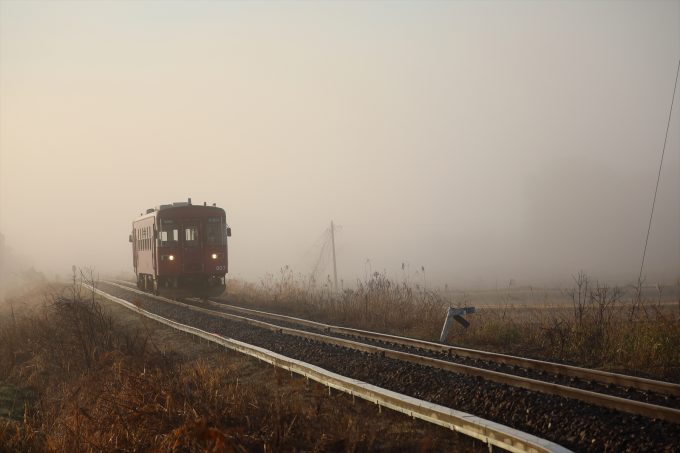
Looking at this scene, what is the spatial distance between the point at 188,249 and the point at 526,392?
16.8 meters

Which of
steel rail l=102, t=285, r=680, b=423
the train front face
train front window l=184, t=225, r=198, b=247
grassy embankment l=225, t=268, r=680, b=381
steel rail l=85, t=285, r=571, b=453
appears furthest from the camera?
train front window l=184, t=225, r=198, b=247

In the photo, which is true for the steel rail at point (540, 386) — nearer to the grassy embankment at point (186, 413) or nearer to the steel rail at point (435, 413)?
the steel rail at point (435, 413)

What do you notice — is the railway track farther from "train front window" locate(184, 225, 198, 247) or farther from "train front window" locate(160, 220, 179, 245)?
"train front window" locate(160, 220, 179, 245)

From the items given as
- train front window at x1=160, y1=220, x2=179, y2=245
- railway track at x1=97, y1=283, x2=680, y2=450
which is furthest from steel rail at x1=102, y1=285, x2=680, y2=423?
train front window at x1=160, y1=220, x2=179, y2=245

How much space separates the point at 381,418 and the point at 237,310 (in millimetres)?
13013

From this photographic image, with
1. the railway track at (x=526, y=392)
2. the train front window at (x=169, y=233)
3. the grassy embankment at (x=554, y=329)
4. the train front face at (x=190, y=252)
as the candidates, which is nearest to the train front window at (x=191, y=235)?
the train front face at (x=190, y=252)

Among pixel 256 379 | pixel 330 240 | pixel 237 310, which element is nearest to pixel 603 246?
pixel 330 240

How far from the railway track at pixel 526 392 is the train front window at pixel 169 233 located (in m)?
11.4

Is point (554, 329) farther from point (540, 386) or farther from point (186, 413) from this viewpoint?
point (186, 413)

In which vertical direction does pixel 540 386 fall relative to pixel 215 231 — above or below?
below

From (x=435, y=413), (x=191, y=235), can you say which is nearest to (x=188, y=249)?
(x=191, y=235)

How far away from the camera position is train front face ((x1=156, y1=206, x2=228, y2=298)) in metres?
21.7

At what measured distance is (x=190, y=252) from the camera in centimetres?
2180

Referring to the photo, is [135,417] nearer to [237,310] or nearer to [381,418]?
[381,418]
